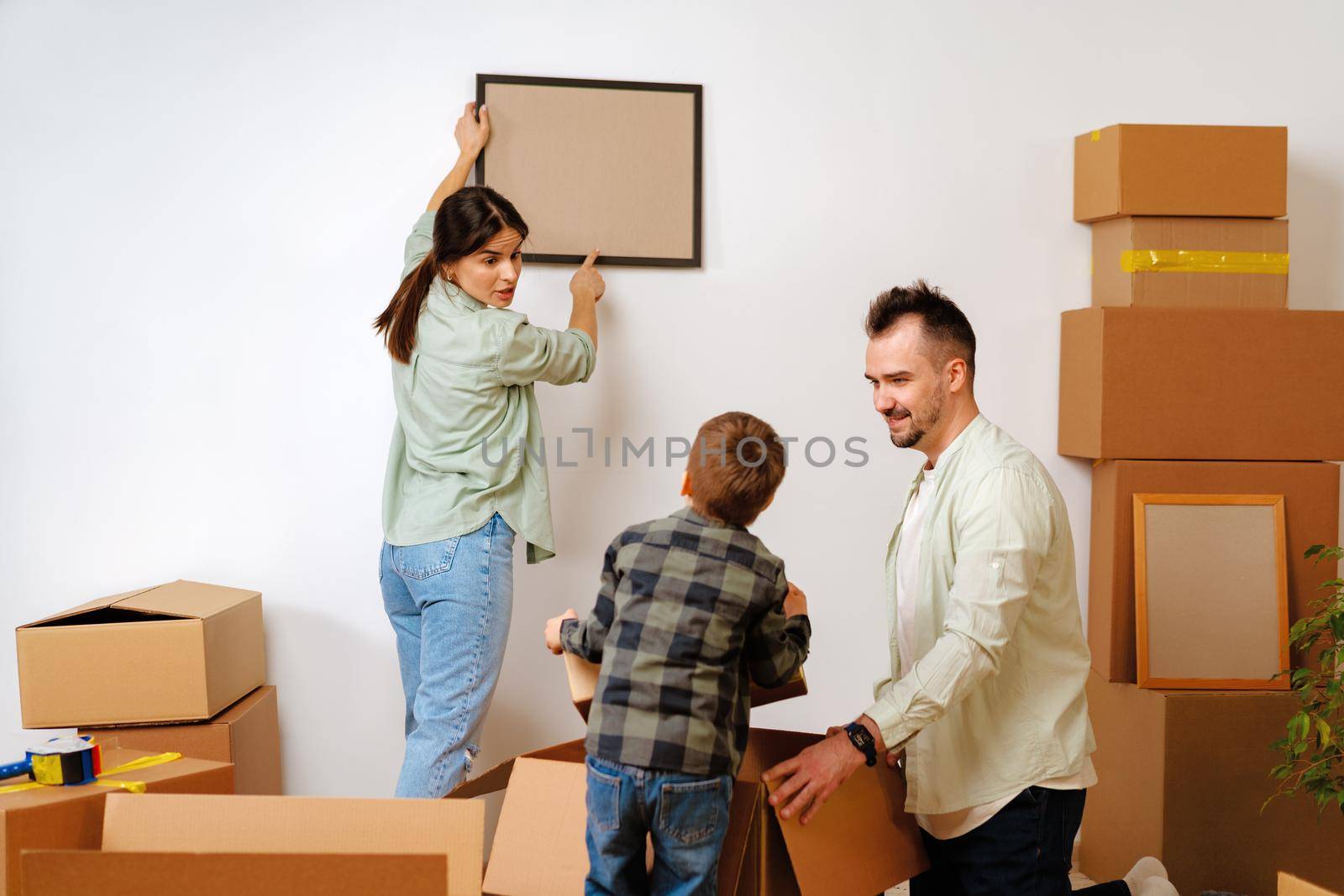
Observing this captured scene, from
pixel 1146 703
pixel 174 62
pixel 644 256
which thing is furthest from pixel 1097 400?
pixel 174 62

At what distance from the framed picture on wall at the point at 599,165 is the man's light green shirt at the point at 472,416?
1.33 feet

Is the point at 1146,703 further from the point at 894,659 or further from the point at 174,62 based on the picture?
the point at 174,62

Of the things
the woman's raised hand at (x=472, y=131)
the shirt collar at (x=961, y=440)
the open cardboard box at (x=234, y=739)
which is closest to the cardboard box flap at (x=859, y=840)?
the shirt collar at (x=961, y=440)

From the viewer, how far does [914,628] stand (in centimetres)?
174

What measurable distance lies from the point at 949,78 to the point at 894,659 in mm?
1592

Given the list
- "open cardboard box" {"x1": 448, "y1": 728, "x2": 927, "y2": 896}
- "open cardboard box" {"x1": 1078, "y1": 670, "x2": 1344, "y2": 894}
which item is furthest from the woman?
"open cardboard box" {"x1": 1078, "y1": 670, "x2": 1344, "y2": 894}

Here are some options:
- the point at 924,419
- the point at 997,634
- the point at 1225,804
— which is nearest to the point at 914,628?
the point at 997,634

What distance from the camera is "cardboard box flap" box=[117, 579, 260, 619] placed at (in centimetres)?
224

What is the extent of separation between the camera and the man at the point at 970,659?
4.95ft

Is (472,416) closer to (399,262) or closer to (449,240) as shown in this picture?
(449,240)

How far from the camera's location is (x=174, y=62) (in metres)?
2.50

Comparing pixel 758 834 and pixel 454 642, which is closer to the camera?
pixel 758 834

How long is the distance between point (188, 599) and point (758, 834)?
1.47 metres
